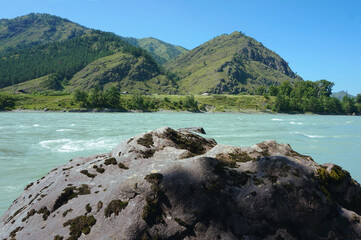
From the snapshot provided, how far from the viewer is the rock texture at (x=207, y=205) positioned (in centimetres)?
644

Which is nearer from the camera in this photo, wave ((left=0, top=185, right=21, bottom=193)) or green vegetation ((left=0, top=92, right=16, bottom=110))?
wave ((left=0, top=185, right=21, bottom=193))

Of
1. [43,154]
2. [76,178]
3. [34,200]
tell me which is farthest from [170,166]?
[43,154]

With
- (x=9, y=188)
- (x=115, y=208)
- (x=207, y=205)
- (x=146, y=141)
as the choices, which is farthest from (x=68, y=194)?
(x=9, y=188)

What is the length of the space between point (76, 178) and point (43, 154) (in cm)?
1807

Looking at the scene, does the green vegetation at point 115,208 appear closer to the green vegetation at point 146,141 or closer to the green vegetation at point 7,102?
the green vegetation at point 146,141

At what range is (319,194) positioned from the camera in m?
7.23

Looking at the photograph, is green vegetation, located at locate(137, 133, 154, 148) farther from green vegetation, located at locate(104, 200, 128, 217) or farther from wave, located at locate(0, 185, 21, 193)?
wave, located at locate(0, 185, 21, 193)

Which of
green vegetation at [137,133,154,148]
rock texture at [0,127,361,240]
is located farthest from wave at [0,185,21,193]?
green vegetation at [137,133,154,148]

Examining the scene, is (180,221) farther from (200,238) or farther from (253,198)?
(253,198)

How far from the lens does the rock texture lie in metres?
6.44

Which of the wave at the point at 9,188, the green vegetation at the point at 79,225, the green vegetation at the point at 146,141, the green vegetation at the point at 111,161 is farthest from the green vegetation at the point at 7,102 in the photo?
the green vegetation at the point at 79,225

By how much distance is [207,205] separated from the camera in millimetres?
6730

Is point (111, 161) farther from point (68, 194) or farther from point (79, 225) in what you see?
point (79, 225)

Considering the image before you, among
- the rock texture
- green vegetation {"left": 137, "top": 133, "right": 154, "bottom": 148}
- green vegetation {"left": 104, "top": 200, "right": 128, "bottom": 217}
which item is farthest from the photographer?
green vegetation {"left": 137, "top": 133, "right": 154, "bottom": 148}
